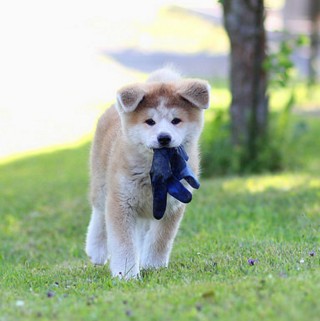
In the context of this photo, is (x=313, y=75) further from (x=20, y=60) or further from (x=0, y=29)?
(x=0, y=29)

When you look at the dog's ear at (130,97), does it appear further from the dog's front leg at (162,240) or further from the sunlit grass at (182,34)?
the sunlit grass at (182,34)

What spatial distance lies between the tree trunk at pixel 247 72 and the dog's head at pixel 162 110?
4430 millimetres

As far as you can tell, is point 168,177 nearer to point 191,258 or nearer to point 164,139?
point 164,139

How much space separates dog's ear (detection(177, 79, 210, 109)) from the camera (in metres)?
5.89

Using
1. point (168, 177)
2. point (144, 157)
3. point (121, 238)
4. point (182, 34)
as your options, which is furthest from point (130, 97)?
point (182, 34)

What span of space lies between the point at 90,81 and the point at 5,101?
118 inches

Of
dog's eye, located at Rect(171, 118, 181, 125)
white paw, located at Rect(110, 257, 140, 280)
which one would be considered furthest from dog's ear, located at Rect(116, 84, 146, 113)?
white paw, located at Rect(110, 257, 140, 280)

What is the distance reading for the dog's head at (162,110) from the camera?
578 cm

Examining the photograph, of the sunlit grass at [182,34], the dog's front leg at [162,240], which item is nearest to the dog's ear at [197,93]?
the dog's front leg at [162,240]

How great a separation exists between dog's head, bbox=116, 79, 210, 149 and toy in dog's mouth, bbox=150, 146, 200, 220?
112 millimetres

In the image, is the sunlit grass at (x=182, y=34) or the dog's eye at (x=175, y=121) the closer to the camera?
the dog's eye at (x=175, y=121)

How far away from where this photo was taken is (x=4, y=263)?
7.31m

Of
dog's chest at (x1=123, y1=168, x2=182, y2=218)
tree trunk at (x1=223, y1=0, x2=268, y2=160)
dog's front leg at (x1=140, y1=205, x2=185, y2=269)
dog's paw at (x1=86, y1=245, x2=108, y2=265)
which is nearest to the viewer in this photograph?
dog's chest at (x1=123, y1=168, x2=182, y2=218)

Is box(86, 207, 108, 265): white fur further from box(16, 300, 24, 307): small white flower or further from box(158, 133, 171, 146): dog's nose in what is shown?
box(16, 300, 24, 307): small white flower
